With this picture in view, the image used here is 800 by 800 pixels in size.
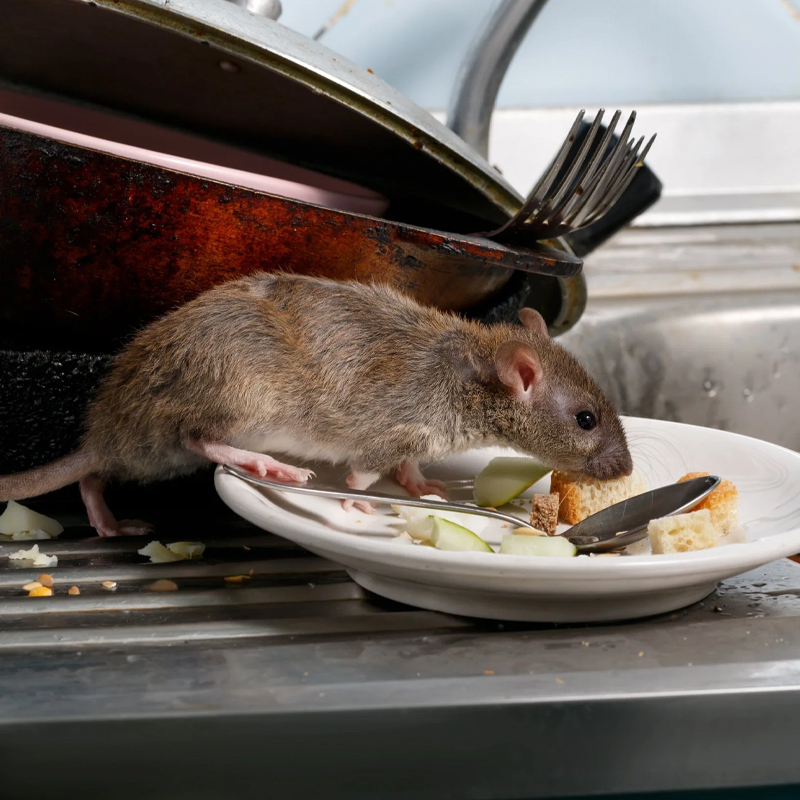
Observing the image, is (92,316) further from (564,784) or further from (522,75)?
(522,75)

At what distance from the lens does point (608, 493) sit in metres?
1.17

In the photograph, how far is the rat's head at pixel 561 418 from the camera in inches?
48.0

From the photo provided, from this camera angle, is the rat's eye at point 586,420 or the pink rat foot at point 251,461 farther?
the rat's eye at point 586,420

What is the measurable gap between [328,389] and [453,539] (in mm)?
338

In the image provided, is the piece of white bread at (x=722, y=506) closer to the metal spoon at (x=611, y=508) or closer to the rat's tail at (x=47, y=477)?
the metal spoon at (x=611, y=508)

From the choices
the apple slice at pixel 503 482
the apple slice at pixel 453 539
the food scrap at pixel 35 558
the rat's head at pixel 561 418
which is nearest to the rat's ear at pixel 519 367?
the rat's head at pixel 561 418

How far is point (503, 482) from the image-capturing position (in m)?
1.14

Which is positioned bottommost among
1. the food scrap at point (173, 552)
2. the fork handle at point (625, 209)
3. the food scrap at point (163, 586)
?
the food scrap at point (163, 586)

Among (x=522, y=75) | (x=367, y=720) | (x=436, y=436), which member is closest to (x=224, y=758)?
(x=367, y=720)

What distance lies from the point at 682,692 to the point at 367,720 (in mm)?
224

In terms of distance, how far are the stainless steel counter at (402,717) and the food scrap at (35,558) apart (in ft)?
0.75

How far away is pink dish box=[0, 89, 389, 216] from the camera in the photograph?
1.04 metres

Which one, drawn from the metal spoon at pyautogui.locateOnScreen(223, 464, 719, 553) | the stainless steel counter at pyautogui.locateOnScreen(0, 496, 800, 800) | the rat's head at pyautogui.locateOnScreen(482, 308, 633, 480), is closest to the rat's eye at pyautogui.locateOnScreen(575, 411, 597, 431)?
the rat's head at pyautogui.locateOnScreen(482, 308, 633, 480)

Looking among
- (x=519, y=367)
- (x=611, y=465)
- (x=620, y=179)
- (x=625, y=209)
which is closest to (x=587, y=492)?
(x=611, y=465)
